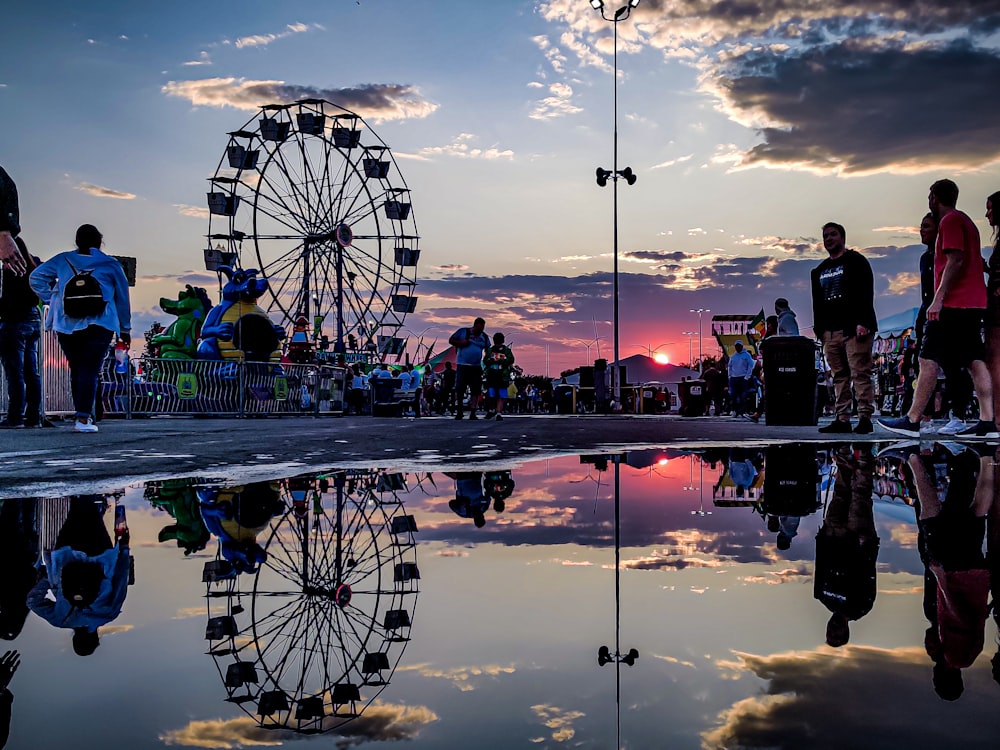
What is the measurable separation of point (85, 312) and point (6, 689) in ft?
27.8

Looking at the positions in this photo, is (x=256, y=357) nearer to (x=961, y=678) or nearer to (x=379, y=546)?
(x=379, y=546)

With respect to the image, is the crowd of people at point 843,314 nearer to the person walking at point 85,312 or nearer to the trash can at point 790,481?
the person walking at point 85,312

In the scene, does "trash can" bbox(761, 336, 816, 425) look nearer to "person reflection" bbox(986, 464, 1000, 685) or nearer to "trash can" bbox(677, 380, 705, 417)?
"person reflection" bbox(986, 464, 1000, 685)

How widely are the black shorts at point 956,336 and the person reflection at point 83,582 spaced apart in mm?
6884

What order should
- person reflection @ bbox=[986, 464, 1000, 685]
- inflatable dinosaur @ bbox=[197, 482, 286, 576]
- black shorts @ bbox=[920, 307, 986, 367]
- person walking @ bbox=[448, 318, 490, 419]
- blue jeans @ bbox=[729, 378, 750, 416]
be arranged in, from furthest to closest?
blue jeans @ bbox=[729, 378, 750, 416], person walking @ bbox=[448, 318, 490, 419], black shorts @ bbox=[920, 307, 986, 367], inflatable dinosaur @ bbox=[197, 482, 286, 576], person reflection @ bbox=[986, 464, 1000, 685]

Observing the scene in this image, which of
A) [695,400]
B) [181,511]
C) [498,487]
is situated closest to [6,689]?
[181,511]

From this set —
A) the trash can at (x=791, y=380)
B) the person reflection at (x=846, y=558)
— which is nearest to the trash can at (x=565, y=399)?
the trash can at (x=791, y=380)

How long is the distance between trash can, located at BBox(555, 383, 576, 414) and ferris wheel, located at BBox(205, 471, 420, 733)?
123 ft

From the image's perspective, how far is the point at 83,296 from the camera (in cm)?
909

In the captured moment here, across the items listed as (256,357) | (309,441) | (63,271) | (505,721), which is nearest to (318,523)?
(505,721)

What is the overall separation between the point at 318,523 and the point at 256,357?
73.6 feet

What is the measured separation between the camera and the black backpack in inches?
358

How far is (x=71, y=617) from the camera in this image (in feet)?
6.03

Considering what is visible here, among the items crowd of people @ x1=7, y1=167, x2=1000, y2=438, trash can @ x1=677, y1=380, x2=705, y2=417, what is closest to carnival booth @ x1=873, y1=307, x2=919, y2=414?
trash can @ x1=677, y1=380, x2=705, y2=417
